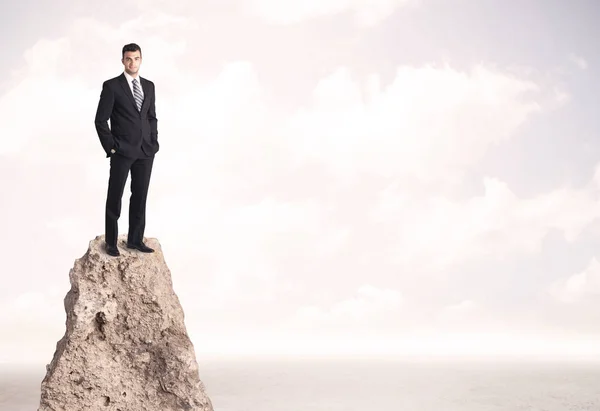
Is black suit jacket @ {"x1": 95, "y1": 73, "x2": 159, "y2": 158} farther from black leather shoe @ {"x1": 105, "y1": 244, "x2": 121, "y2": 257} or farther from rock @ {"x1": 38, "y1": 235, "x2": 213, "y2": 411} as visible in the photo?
rock @ {"x1": 38, "y1": 235, "x2": 213, "y2": 411}

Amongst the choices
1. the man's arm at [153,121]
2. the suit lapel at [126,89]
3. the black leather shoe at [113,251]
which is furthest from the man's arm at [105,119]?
the black leather shoe at [113,251]

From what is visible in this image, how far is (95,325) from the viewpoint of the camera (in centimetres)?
805

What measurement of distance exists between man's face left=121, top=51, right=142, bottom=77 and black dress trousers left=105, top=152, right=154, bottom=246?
1063 mm

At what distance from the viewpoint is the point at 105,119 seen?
8.17 metres

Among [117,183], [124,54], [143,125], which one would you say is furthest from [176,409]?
[124,54]

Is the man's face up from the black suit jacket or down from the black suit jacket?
up

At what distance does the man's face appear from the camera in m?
8.27

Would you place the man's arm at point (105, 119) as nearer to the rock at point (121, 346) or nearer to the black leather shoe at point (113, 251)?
the black leather shoe at point (113, 251)

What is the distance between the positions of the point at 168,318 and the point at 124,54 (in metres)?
3.31

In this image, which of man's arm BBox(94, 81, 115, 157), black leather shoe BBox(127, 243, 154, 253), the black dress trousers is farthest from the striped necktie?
black leather shoe BBox(127, 243, 154, 253)

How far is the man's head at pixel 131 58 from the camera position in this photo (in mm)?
8266

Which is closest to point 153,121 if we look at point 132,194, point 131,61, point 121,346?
point 131,61

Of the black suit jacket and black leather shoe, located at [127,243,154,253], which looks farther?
black leather shoe, located at [127,243,154,253]

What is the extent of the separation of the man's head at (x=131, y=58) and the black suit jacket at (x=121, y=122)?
Result: 0.13 meters
